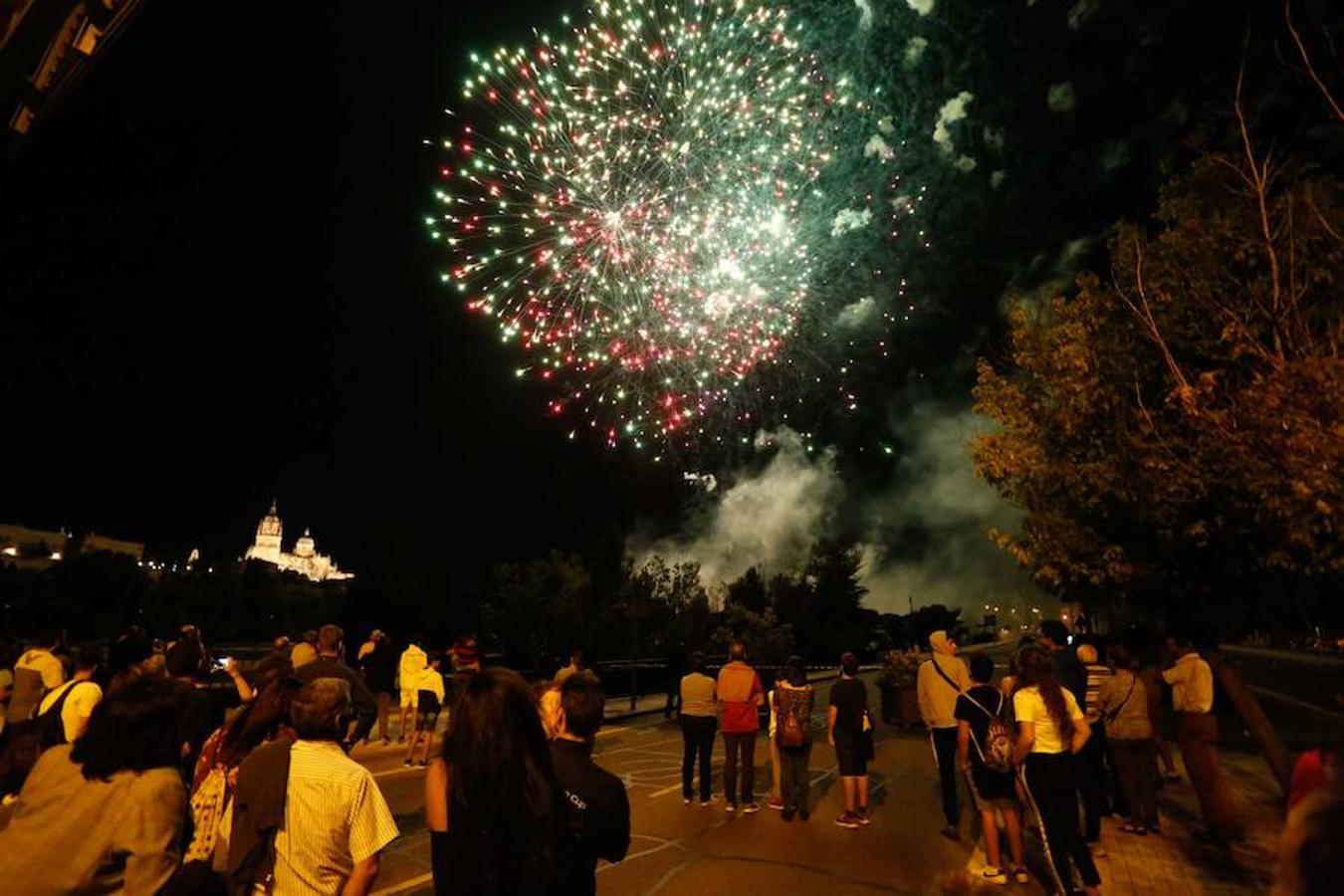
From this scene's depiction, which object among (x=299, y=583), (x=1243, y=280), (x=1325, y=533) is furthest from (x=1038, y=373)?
(x=299, y=583)

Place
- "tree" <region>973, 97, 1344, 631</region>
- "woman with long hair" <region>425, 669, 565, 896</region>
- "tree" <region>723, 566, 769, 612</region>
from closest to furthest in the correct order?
"woman with long hair" <region>425, 669, 565, 896</region> < "tree" <region>973, 97, 1344, 631</region> < "tree" <region>723, 566, 769, 612</region>

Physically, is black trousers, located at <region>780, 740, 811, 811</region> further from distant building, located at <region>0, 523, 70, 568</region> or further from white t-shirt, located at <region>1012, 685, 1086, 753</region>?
distant building, located at <region>0, 523, 70, 568</region>

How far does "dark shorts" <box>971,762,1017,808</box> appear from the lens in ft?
21.7

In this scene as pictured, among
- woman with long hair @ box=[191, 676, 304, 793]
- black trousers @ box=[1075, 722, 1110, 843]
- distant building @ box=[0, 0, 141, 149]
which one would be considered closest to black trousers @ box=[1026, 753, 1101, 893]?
black trousers @ box=[1075, 722, 1110, 843]

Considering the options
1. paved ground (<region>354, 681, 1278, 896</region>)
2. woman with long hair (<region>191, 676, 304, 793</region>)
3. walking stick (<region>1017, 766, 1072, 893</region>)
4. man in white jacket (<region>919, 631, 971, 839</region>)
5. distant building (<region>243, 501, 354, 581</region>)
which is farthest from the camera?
distant building (<region>243, 501, 354, 581</region>)

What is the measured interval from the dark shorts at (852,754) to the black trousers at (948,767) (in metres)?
0.74

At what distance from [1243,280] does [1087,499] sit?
11.8 ft

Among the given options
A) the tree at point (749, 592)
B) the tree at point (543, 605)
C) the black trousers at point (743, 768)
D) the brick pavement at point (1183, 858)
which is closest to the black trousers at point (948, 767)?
the brick pavement at point (1183, 858)

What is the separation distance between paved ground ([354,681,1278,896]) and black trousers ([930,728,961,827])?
0.27 meters

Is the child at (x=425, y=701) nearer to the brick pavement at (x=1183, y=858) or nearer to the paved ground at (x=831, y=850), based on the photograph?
the paved ground at (x=831, y=850)

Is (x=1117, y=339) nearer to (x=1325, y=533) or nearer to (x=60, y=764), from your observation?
(x=1325, y=533)

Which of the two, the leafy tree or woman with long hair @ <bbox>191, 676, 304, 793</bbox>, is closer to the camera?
woman with long hair @ <bbox>191, 676, 304, 793</bbox>

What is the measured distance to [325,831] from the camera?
3.17 m

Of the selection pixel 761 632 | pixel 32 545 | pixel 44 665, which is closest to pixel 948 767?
pixel 44 665
